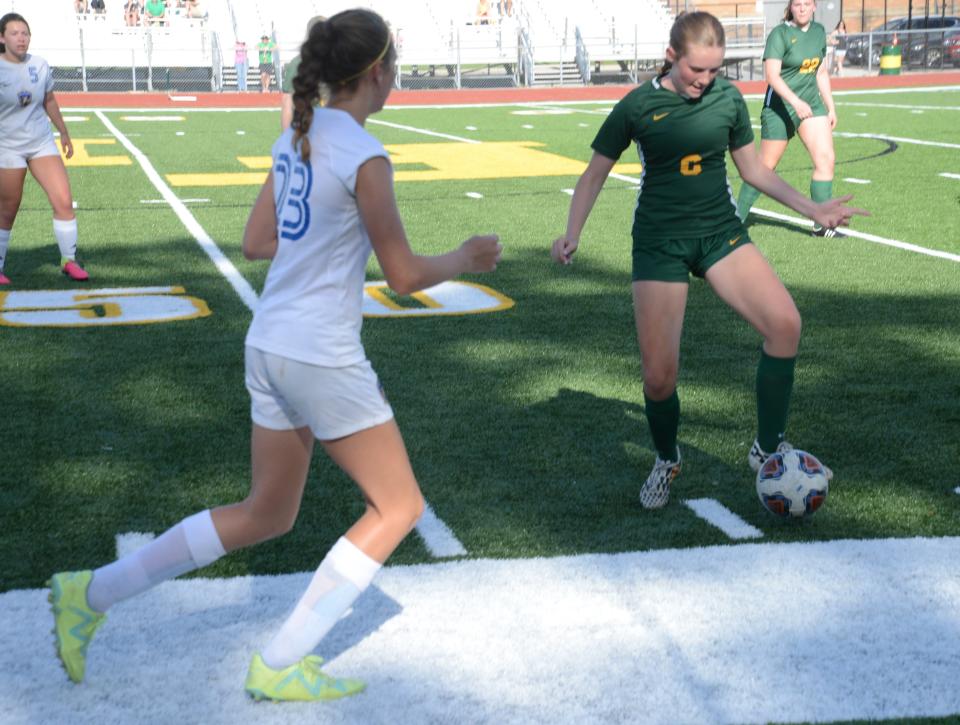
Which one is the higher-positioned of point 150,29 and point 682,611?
point 150,29

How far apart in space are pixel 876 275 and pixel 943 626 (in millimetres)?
6635

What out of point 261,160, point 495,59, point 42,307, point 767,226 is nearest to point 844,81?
point 495,59

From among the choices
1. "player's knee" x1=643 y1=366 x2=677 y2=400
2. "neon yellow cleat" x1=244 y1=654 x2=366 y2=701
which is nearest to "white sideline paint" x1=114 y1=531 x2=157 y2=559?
"neon yellow cleat" x1=244 y1=654 x2=366 y2=701

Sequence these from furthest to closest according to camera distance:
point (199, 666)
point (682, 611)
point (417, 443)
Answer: point (417, 443), point (682, 611), point (199, 666)

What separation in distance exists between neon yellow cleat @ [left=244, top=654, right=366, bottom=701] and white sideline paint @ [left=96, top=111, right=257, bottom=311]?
19.3 feet

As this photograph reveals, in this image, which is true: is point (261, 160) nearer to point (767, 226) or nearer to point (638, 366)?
point (767, 226)

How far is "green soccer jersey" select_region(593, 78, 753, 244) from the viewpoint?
5.53m

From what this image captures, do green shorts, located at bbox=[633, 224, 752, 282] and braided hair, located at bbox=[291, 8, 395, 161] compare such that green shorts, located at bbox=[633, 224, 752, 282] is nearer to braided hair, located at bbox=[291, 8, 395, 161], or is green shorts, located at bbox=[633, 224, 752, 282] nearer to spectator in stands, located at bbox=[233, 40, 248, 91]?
braided hair, located at bbox=[291, 8, 395, 161]

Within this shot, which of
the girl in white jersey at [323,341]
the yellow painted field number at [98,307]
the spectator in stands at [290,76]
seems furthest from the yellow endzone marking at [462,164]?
the girl in white jersey at [323,341]

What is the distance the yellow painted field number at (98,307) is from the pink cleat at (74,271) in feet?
1.57

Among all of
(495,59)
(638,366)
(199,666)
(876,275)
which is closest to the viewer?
(199,666)

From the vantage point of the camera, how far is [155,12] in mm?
46156

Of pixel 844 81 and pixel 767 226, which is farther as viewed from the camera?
pixel 844 81

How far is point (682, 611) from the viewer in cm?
454
